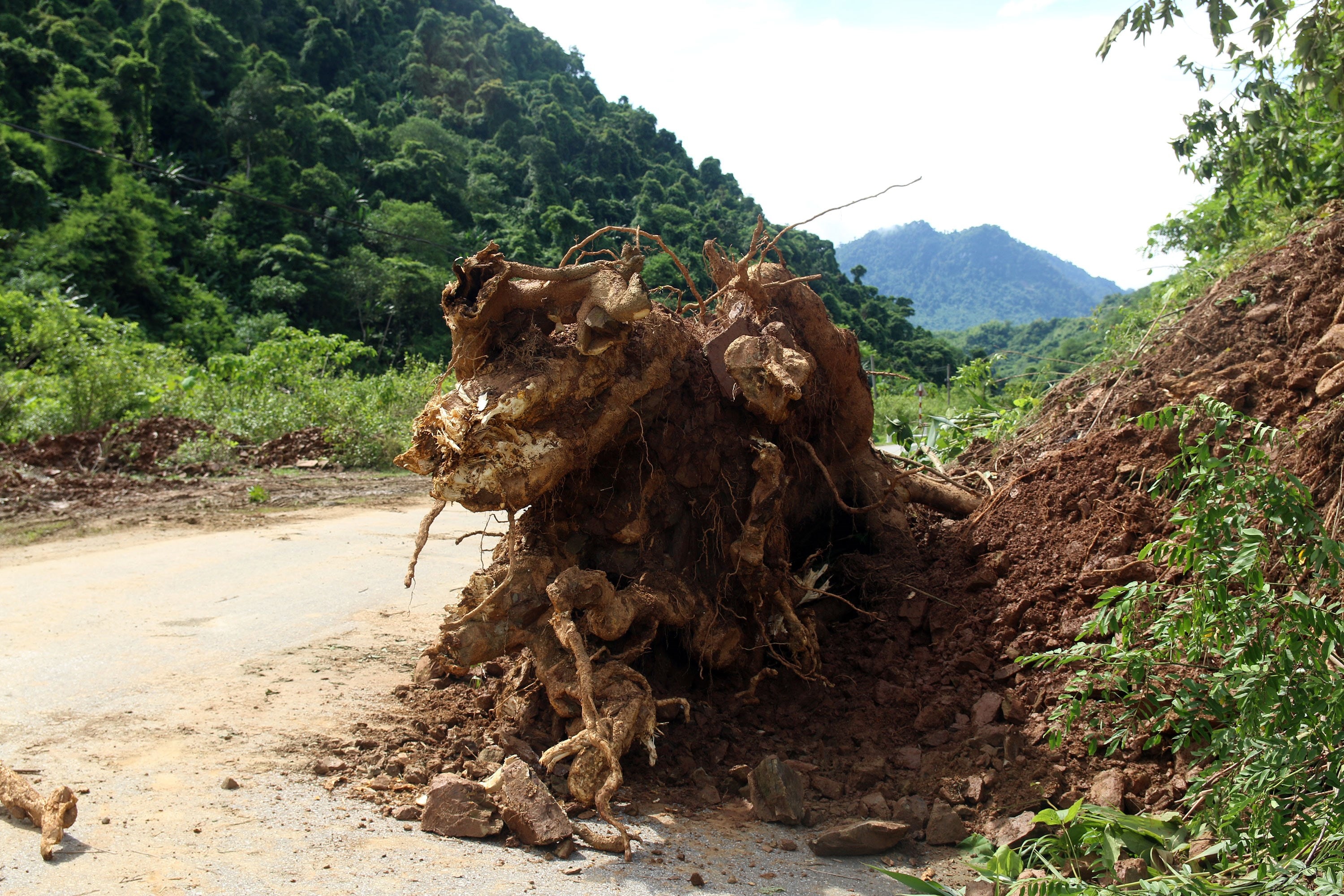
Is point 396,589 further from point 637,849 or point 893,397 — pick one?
point 893,397

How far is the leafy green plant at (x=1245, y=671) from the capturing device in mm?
2328

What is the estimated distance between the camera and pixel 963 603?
14.2 ft

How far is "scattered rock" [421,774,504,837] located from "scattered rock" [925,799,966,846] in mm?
1463

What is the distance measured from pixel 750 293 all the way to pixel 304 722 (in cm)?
284

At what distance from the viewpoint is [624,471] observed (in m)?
4.03

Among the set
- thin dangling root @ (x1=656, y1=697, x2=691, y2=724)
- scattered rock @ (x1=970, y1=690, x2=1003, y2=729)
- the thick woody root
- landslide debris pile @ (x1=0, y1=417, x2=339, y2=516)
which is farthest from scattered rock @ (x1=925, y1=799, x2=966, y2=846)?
landslide debris pile @ (x1=0, y1=417, x2=339, y2=516)

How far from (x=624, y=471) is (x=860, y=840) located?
5.98ft

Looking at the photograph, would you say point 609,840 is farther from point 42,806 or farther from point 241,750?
point 42,806

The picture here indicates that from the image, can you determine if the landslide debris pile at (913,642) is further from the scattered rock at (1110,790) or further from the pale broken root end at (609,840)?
the pale broken root end at (609,840)

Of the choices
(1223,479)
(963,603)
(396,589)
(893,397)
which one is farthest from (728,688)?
(893,397)

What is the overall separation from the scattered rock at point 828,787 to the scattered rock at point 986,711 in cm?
66

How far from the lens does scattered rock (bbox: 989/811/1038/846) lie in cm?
290

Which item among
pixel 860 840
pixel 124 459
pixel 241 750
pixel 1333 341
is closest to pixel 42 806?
pixel 241 750

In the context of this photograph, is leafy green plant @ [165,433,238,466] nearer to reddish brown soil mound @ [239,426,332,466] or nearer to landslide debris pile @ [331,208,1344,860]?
reddish brown soil mound @ [239,426,332,466]
